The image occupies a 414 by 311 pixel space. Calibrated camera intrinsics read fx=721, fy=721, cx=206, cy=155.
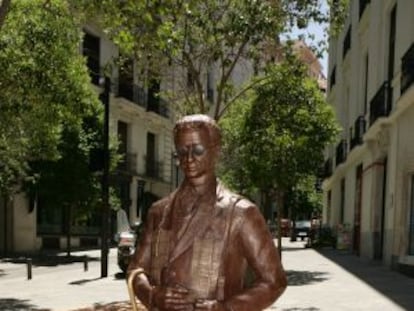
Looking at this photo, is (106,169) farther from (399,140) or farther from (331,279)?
(399,140)

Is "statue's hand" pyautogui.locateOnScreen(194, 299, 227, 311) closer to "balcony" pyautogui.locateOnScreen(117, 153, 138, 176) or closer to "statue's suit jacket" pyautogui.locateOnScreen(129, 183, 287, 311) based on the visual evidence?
"statue's suit jacket" pyautogui.locateOnScreen(129, 183, 287, 311)

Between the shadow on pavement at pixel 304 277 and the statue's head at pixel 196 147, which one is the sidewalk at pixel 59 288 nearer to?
the shadow on pavement at pixel 304 277

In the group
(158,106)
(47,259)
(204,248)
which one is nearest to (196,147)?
(204,248)

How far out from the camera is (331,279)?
17031 millimetres

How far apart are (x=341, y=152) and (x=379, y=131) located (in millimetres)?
12126

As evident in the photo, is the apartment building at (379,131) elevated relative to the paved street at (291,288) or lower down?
elevated

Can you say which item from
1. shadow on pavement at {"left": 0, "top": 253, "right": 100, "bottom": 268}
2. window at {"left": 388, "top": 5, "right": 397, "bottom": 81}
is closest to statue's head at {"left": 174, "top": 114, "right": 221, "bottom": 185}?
window at {"left": 388, "top": 5, "right": 397, "bottom": 81}

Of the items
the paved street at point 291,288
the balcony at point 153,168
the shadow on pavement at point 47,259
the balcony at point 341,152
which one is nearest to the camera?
the paved street at point 291,288

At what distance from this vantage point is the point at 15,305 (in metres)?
12.3

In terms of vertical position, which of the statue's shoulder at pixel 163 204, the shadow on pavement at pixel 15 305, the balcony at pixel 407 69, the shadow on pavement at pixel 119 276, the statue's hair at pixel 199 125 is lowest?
the shadow on pavement at pixel 119 276

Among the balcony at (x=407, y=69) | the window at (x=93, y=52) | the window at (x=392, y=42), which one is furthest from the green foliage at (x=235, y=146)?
the window at (x=93, y=52)

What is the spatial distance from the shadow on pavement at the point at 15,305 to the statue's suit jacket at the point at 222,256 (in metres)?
9.50

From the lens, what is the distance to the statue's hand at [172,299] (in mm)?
2553

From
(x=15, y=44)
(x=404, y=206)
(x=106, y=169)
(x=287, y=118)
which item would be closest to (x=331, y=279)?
(x=404, y=206)
